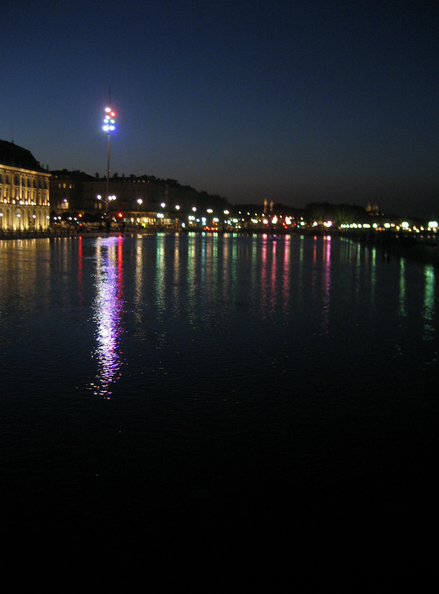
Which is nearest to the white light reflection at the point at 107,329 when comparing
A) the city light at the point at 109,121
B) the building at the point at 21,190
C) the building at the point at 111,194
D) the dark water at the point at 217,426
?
the dark water at the point at 217,426

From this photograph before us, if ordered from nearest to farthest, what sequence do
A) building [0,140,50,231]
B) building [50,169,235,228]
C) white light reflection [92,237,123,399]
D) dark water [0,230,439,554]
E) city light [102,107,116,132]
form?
dark water [0,230,439,554], white light reflection [92,237,123,399], city light [102,107,116,132], building [0,140,50,231], building [50,169,235,228]

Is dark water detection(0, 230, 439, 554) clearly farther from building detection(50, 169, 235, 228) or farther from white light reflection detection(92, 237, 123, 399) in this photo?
building detection(50, 169, 235, 228)

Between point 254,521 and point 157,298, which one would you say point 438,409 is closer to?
point 254,521

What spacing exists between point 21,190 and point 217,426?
92.0m

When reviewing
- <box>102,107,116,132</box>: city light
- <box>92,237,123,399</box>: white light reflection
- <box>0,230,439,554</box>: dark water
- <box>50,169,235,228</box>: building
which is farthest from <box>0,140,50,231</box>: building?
<box>0,230,439,554</box>: dark water

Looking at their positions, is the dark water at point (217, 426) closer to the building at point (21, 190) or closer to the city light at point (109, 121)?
the city light at point (109, 121)

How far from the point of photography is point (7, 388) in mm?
7402

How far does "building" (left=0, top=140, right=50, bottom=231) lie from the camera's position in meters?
87.0

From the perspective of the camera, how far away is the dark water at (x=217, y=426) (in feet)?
14.1

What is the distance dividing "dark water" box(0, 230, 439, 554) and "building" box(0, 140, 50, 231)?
77.0 m

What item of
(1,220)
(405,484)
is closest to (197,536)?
(405,484)

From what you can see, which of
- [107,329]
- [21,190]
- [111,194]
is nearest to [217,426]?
[107,329]

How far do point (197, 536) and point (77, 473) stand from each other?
1367 millimetres

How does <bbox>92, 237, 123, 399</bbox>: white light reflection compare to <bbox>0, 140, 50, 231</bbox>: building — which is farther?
<bbox>0, 140, 50, 231</bbox>: building
